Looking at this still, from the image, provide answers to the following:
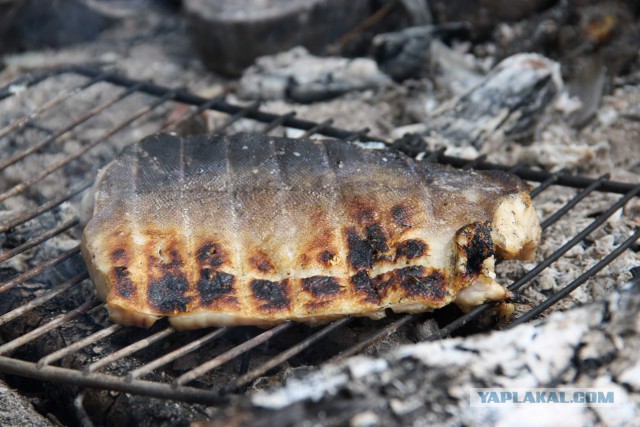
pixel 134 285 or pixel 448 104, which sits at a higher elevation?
pixel 134 285

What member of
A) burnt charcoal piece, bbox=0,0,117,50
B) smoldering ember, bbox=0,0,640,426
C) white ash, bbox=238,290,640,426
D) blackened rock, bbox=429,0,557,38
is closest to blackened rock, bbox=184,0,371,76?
smoldering ember, bbox=0,0,640,426

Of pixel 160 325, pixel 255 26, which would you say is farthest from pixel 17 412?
pixel 255 26

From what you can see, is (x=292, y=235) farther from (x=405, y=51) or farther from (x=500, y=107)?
(x=405, y=51)

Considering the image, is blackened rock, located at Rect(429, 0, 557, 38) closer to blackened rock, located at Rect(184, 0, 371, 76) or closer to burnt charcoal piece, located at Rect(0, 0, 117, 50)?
blackened rock, located at Rect(184, 0, 371, 76)

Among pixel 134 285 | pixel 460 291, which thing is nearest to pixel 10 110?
pixel 134 285

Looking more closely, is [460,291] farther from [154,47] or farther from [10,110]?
[154,47]
